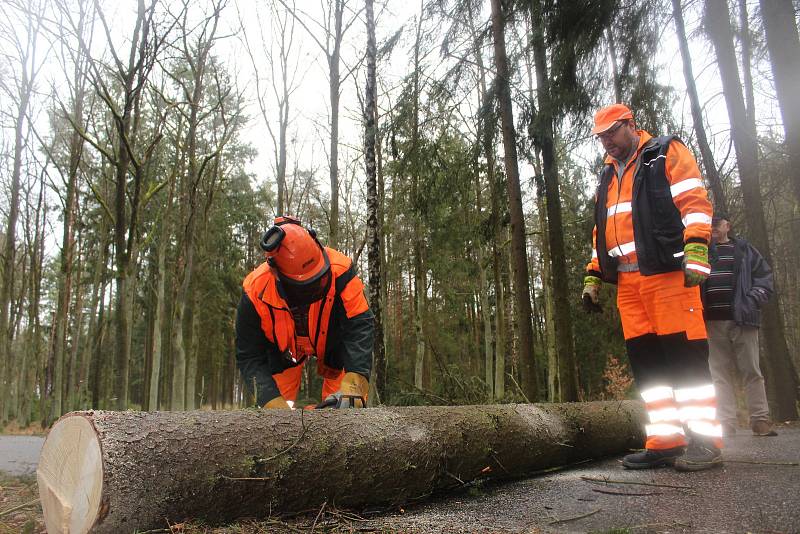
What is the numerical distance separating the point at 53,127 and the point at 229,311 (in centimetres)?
1050

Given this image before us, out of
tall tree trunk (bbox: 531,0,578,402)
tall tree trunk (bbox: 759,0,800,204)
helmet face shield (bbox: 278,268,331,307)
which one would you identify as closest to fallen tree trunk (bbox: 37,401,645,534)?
helmet face shield (bbox: 278,268,331,307)

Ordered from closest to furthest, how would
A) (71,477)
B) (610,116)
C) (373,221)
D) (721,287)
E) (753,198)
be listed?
(71,477)
(610,116)
(721,287)
(753,198)
(373,221)

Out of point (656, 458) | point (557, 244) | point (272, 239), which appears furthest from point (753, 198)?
point (272, 239)

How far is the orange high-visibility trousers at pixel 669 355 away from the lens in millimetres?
3246

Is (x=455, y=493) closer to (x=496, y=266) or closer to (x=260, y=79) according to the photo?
(x=496, y=266)

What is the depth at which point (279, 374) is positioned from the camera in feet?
12.1

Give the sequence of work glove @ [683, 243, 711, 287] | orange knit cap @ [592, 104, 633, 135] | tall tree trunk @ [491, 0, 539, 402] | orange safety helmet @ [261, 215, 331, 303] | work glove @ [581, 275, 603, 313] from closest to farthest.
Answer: work glove @ [683, 243, 711, 287]
orange safety helmet @ [261, 215, 331, 303]
orange knit cap @ [592, 104, 633, 135]
work glove @ [581, 275, 603, 313]
tall tree trunk @ [491, 0, 539, 402]

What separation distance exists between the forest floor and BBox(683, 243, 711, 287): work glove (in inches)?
42.5

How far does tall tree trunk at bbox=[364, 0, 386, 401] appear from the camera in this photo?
8.85 meters

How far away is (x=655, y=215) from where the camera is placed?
11.3 feet

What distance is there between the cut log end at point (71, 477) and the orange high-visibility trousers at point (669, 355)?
123 inches

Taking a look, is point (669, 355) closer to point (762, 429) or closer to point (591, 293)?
point (591, 293)

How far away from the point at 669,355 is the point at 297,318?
2.37 m

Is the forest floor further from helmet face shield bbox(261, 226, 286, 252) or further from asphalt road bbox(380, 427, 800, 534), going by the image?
helmet face shield bbox(261, 226, 286, 252)
